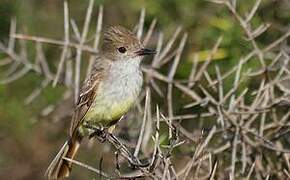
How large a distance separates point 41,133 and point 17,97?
466 mm

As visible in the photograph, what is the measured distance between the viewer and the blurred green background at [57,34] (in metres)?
6.96

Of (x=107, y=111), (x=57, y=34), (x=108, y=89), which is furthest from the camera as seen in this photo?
(x=57, y=34)

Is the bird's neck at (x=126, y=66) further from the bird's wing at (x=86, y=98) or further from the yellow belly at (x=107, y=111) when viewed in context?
the yellow belly at (x=107, y=111)

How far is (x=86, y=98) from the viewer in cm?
611

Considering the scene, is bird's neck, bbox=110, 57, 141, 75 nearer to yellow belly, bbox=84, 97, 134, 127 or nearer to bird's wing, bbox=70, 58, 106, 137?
bird's wing, bbox=70, 58, 106, 137

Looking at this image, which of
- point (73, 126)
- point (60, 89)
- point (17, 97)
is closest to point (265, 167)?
point (73, 126)

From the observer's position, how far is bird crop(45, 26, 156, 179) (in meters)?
5.96

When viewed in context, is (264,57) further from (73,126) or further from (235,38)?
(73,126)

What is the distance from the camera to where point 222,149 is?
571 centimetres

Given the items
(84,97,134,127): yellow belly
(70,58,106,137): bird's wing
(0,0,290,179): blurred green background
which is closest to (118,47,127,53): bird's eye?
(70,58,106,137): bird's wing

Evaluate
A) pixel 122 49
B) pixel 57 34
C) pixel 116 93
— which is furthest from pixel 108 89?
pixel 57 34

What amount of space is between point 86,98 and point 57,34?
2.65 metres

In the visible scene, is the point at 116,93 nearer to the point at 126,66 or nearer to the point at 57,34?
the point at 126,66

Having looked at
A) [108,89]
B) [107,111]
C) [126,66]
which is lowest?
[107,111]
